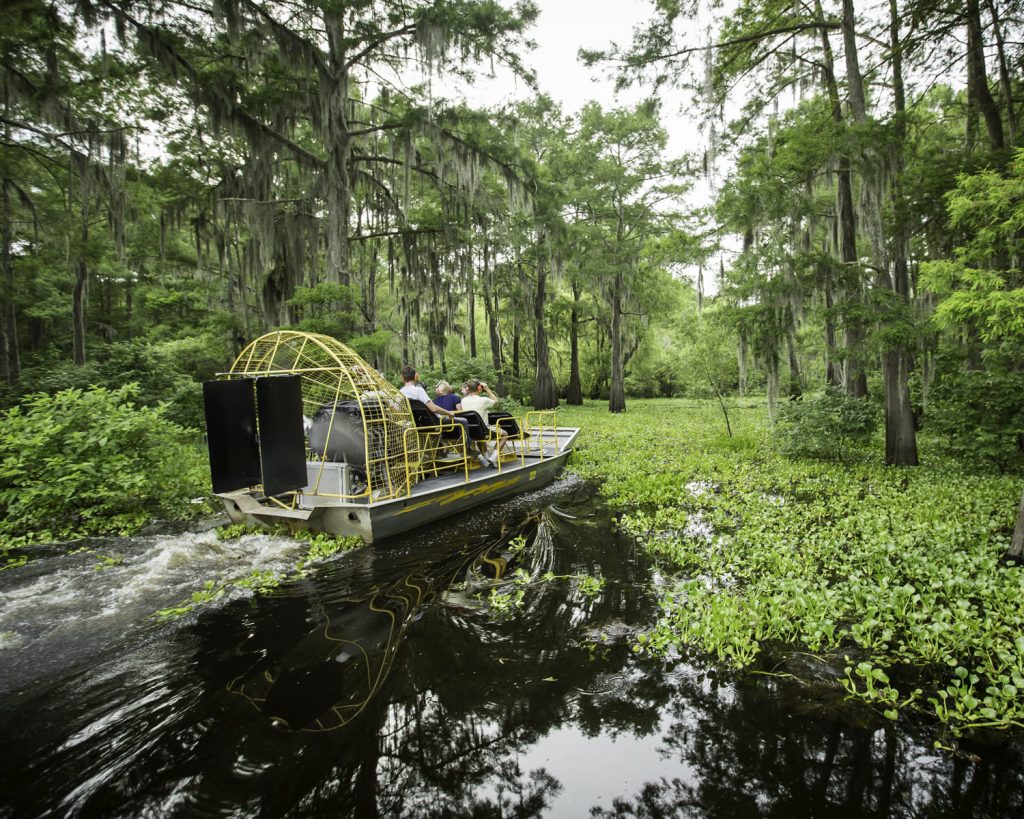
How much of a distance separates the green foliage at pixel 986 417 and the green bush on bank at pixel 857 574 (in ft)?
1.58

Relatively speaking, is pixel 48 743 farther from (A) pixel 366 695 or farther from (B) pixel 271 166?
(B) pixel 271 166

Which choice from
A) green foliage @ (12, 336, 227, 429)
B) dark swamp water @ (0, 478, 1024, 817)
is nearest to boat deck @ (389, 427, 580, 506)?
dark swamp water @ (0, 478, 1024, 817)

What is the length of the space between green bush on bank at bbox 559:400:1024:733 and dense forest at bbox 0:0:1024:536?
223cm

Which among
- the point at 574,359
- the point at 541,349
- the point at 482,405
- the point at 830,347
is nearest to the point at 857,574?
the point at 482,405

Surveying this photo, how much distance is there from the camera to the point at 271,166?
1170 centimetres

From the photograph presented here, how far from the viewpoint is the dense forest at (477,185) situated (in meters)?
8.26

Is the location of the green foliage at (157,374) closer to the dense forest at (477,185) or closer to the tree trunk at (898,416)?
the dense forest at (477,185)

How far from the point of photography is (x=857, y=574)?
4.71 metres

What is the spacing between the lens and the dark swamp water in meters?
2.55

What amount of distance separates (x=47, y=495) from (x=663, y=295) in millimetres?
26654

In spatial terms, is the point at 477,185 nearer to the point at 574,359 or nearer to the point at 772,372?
the point at 772,372

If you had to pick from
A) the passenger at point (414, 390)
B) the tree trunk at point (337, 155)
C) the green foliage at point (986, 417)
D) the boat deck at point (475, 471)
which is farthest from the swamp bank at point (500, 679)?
the tree trunk at point (337, 155)

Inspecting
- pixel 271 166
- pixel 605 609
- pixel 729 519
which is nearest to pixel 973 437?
pixel 729 519

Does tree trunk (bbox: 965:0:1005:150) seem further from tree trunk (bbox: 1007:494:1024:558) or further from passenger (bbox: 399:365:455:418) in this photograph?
passenger (bbox: 399:365:455:418)
